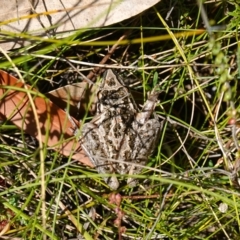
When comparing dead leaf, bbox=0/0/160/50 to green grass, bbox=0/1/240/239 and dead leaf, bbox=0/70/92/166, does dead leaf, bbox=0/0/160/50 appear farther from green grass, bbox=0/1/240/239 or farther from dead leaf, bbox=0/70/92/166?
dead leaf, bbox=0/70/92/166

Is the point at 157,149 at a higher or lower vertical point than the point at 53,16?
lower

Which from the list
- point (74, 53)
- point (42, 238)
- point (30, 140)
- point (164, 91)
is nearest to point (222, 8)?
point (164, 91)

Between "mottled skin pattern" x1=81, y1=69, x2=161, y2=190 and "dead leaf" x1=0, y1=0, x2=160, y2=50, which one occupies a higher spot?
"dead leaf" x1=0, y1=0, x2=160, y2=50

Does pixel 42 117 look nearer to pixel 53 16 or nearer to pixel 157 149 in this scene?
pixel 53 16

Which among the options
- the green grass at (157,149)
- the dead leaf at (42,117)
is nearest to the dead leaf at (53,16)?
the green grass at (157,149)

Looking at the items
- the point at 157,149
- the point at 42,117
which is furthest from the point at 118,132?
the point at 42,117

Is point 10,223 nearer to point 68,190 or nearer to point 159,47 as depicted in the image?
point 68,190

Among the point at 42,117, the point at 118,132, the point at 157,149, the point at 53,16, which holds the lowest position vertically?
the point at 157,149

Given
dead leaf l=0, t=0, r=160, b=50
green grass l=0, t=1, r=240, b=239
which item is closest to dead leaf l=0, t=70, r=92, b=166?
green grass l=0, t=1, r=240, b=239

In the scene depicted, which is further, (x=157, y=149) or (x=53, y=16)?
(x=157, y=149)
